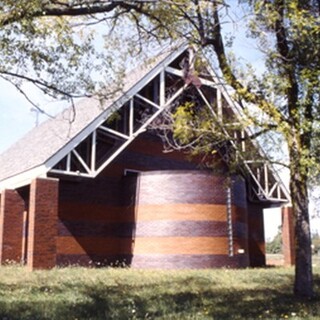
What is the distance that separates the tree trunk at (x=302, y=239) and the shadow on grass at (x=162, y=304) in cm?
39

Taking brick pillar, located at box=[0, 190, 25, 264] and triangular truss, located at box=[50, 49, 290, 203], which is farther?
brick pillar, located at box=[0, 190, 25, 264]

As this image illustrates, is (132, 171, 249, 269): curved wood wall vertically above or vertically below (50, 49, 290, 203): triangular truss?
below

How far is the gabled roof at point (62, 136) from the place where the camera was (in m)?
19.5

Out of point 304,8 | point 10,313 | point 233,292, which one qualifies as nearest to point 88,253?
point 233,292

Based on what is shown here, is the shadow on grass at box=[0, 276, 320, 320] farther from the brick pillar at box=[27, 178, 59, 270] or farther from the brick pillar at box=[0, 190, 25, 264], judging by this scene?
the brick pillar at box=[0, 190, 25, 264]

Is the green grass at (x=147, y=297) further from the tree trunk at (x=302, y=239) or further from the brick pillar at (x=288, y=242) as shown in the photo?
the brick pillar at (x=288, y=242)

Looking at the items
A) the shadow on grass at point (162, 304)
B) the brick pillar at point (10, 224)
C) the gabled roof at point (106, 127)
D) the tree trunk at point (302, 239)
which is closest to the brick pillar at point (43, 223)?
the gabled roof at point (106, 127)

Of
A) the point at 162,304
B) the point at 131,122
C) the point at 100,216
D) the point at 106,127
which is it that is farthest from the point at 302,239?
the point at 100,216

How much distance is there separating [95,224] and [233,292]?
10.1 meters

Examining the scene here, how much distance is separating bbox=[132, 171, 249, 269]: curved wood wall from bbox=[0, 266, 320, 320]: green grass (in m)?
3.43

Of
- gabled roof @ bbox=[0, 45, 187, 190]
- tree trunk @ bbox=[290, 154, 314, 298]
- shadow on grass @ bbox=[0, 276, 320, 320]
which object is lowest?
shadow on grass @ bbox=[0, 276, 320, 320]

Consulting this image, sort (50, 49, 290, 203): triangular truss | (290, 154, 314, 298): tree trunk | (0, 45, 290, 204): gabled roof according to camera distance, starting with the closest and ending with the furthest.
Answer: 1. (290, 154, 314, 298): tree trunk
2. (0, 45, 290, 204): gabled roof
3. (50, 49, 290, 203): triangular truss

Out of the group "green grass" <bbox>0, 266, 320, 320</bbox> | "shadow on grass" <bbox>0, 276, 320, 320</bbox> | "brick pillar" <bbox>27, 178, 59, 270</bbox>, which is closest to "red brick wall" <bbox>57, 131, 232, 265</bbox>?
"brick pillar" <bbox>27, 178, 59, 270</bbox>

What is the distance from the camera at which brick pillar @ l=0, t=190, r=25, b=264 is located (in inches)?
893
